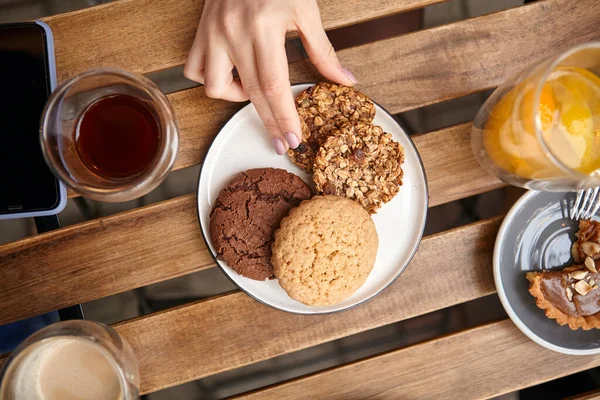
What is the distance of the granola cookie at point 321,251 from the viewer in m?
0.89

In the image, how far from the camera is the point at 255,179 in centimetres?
95

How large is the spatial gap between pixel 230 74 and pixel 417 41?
15.0 inches

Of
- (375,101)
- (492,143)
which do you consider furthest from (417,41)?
(492,143)

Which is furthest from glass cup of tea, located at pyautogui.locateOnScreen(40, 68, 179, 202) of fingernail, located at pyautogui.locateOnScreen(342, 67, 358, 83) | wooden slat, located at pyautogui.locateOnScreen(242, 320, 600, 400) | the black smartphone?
wooden slat, located at pyautogui.locateOnScreen(242, 320, 600, 400)

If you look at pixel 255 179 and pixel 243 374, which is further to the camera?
pixel 243 374

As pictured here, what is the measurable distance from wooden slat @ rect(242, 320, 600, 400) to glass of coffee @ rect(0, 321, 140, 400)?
0.37 m

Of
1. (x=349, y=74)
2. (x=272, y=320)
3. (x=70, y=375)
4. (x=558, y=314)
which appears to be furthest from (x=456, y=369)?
(x=70, y=375)

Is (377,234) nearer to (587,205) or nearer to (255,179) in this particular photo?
(255,179)

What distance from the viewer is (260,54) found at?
854 millimetres

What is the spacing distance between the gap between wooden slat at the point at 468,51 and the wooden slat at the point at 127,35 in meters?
0.36

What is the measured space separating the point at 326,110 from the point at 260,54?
168 millimetres

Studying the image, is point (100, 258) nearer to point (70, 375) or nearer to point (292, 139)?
point (70, 375)

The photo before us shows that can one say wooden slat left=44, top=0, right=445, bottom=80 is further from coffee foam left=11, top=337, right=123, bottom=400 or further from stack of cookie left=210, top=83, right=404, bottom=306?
coffee foam left=11, top=337, right=123, bottom=400

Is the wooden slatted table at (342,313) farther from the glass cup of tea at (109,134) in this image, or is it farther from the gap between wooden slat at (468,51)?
the glass cup of tea at (109,134)
